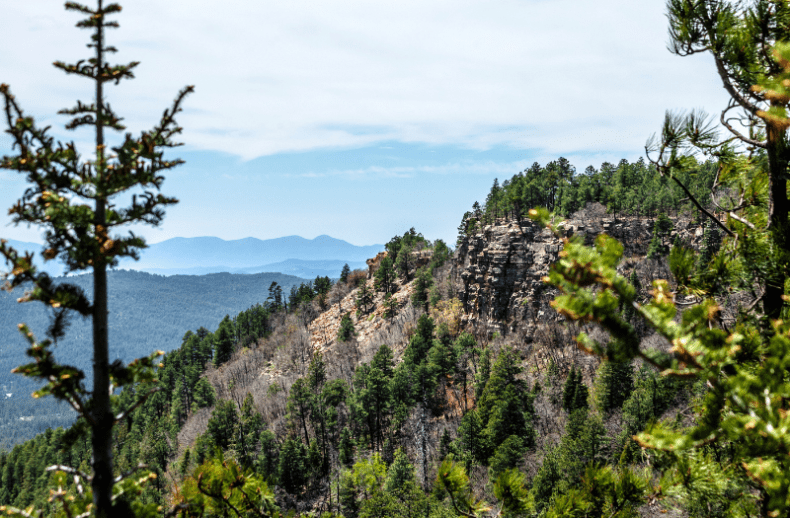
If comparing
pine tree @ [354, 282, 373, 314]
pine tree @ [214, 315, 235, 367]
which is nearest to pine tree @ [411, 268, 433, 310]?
pine tree @ [354, 282, 373, 314]

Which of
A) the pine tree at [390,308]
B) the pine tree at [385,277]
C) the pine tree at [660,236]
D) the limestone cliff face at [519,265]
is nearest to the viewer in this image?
the pine tree at [660,236]

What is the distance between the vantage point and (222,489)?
6.36 metres

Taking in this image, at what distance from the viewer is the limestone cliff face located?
7506 centimetres

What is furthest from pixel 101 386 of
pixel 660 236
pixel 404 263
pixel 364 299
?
pixel 404 263

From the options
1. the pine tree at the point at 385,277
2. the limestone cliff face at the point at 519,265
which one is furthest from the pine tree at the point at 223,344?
the limestone cliff face at the point at 519,265

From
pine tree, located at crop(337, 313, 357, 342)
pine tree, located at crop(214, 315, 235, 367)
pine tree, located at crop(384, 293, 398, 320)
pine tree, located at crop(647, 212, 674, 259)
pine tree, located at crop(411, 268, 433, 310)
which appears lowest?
pine tree, located at crop(214, 315, 235, 367)

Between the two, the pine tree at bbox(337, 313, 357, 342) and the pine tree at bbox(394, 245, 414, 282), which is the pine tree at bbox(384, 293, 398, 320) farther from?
the pine tree at bbox(394, 245, 414, 282)

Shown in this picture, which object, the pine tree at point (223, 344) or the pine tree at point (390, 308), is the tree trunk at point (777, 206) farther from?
the pine tree at point (223, 344)

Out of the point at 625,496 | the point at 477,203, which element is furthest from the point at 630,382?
the point at 477,203

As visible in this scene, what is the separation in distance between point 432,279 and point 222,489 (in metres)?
85.6

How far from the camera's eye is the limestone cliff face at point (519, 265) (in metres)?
75.1

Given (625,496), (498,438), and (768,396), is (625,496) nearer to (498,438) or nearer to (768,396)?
(768,396)

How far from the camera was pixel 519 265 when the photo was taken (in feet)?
257

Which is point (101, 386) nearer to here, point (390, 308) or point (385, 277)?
point (390, 308)
